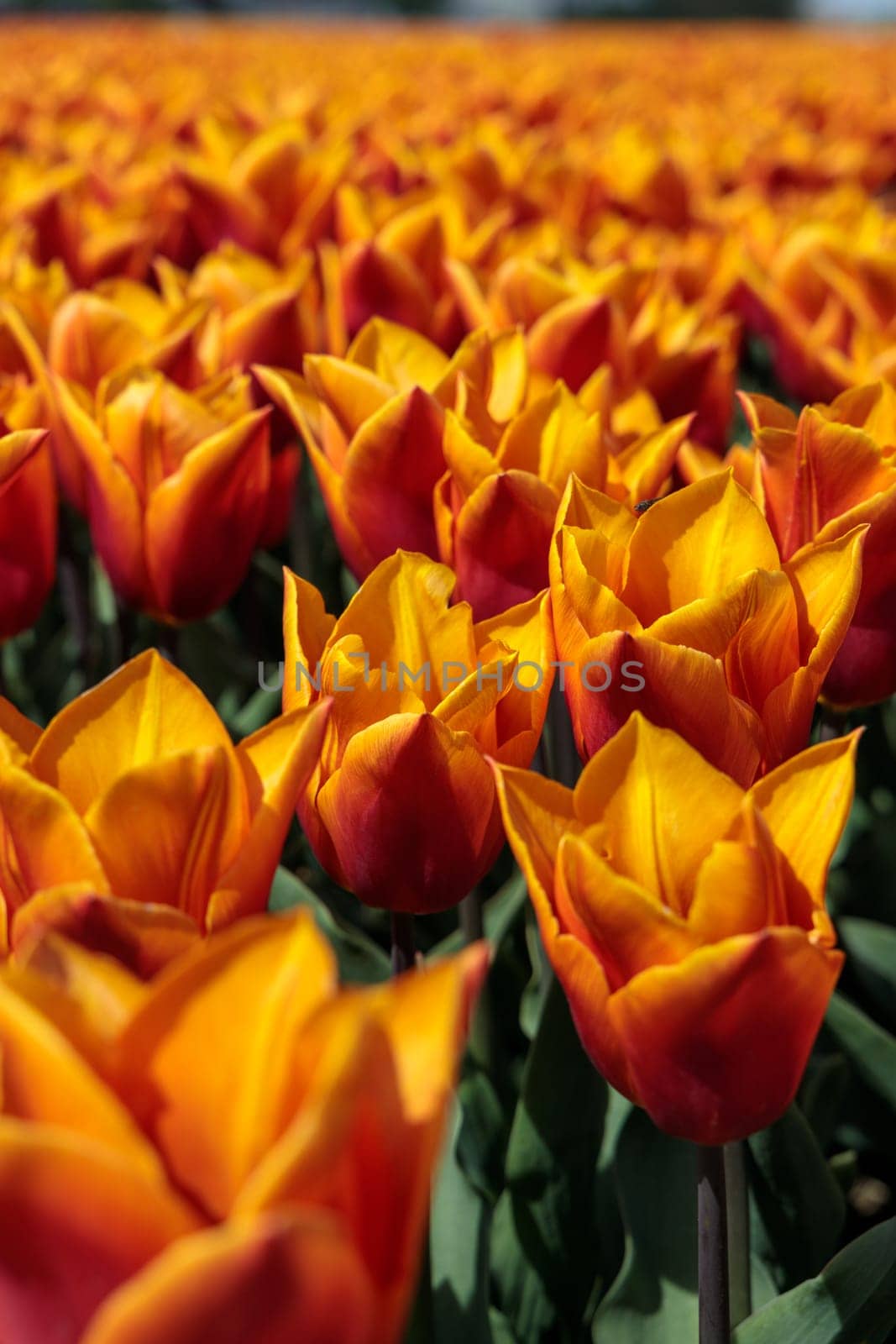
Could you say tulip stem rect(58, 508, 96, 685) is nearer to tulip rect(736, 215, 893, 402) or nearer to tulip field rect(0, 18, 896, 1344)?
tulip field rect(0, 18, 896, 1344)

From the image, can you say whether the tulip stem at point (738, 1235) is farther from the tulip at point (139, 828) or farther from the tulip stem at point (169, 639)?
the tulip stem at point (169, 639)

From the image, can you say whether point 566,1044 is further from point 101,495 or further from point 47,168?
point 47,168

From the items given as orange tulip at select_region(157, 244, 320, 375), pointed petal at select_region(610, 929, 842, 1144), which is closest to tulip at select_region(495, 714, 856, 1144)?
pointed petal at select_region(610, 929, 842, 1144)

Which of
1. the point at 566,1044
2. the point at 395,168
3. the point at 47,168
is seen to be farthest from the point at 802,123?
the point at 566,1044

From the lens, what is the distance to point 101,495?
121cm

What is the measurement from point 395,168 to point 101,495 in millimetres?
1755

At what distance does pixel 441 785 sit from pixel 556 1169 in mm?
508

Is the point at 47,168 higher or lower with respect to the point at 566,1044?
higher

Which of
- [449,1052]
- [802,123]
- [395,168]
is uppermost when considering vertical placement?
[449,1052]

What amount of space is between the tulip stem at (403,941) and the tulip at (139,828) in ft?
0.70

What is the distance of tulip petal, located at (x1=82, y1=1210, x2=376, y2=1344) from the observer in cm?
43

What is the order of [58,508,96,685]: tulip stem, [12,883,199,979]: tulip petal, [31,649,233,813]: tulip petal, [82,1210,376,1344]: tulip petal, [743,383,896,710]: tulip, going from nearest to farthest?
[82,1210,376,1344]: tulip petal → [12,883,199,979]: tulip petal → [31,649,233,813]: tulip petal → [743,383,896,710]: tulip → [58,508,96,685]: tulip stem

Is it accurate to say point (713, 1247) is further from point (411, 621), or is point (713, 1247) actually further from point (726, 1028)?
point (411, 621)

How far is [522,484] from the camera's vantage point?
1007 millimetres
